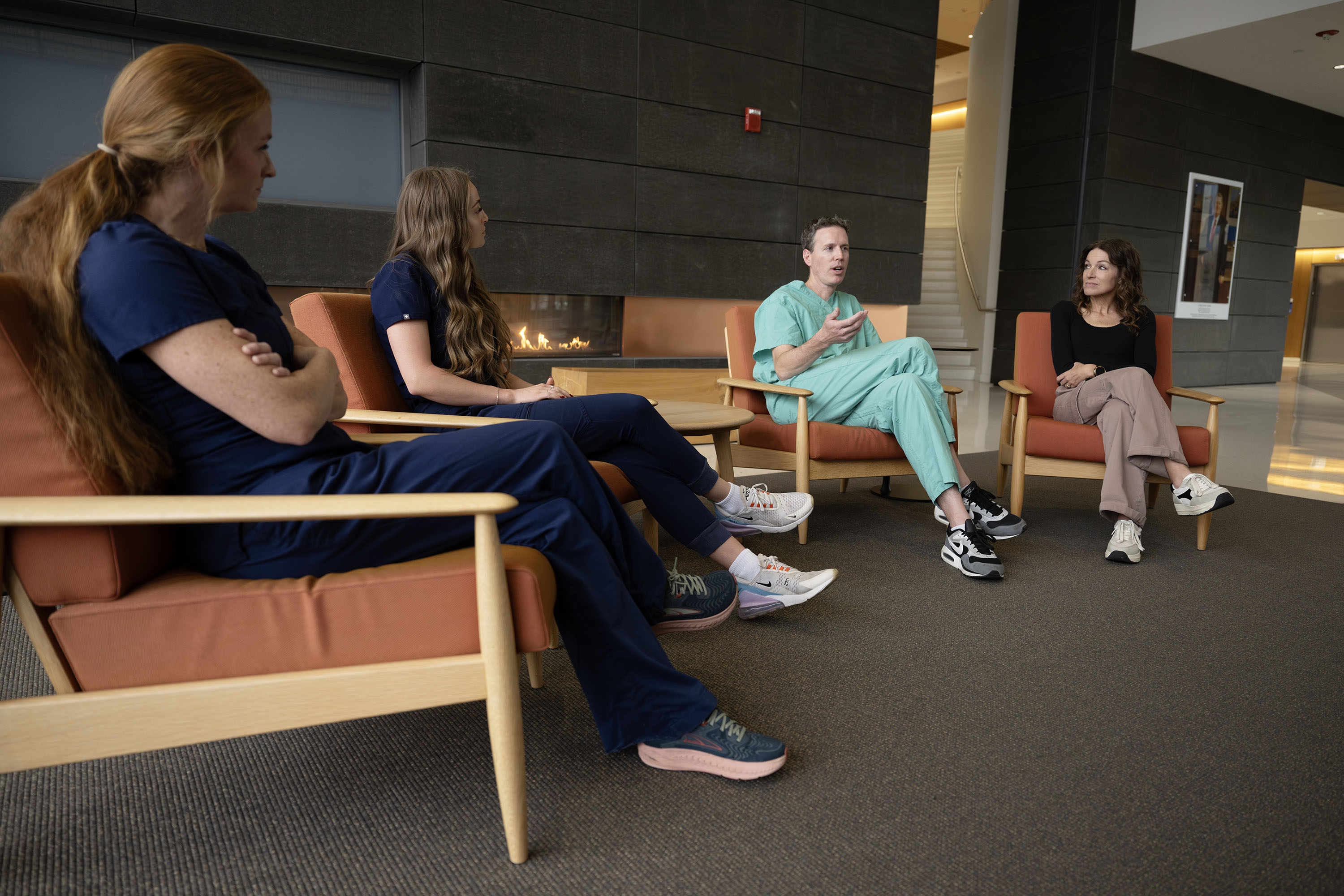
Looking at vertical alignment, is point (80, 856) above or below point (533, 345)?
below

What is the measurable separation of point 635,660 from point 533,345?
4131 millimetres

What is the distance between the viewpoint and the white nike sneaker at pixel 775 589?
6.31 ft

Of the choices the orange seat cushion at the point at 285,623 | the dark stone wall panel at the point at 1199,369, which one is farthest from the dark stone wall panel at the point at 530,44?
the dark stone wall panel at the point at 1199,369

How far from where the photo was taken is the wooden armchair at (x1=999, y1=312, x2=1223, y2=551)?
294 cm

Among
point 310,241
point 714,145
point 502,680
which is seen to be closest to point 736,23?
point 714,145

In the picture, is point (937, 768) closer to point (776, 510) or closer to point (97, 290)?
point (776, 510)

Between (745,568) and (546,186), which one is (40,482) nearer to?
(745,568)

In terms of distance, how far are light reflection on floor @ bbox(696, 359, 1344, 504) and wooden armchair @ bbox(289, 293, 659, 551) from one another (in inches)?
77.3

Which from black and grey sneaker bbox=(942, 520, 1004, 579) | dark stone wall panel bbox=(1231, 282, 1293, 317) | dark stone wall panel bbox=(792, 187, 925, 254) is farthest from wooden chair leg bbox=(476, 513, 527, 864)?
dark stone wall panel bbox=(1231, 282, 1293, 317)

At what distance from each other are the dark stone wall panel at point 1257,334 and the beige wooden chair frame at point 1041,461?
24.5ft

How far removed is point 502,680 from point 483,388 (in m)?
1.16

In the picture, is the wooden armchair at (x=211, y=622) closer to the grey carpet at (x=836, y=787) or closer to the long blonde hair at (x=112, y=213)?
the long blonde hair at (x=112, y=213)

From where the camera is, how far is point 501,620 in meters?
1.15

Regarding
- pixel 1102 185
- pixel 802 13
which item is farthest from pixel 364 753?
pixel 1102 185
